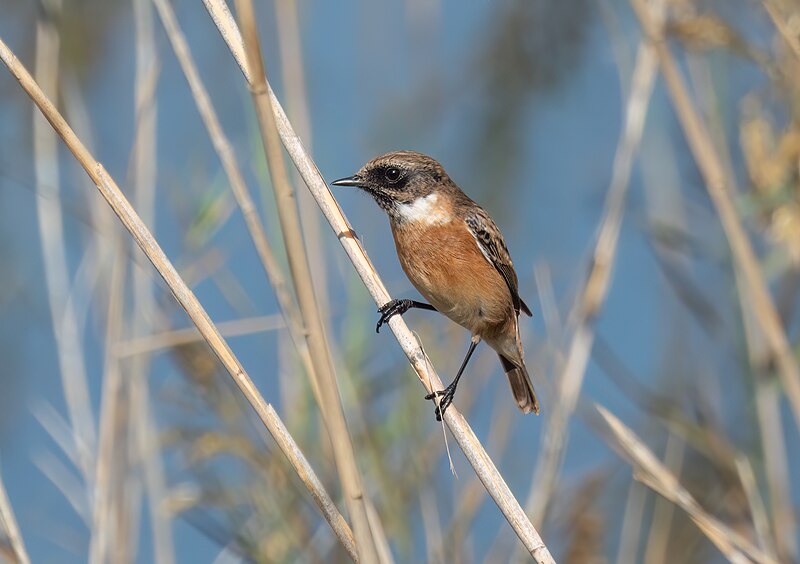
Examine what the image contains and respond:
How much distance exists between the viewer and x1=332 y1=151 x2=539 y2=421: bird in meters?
3.07

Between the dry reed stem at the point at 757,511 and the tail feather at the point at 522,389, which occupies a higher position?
the tail feather at the point at 522,389

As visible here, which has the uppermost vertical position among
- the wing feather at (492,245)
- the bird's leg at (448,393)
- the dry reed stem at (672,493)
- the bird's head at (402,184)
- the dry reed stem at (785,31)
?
the dry reed stem at (785,31)

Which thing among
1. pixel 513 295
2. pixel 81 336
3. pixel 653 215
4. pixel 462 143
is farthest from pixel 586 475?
pixel 81 336

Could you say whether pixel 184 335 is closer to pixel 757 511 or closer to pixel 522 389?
pixel 522 389

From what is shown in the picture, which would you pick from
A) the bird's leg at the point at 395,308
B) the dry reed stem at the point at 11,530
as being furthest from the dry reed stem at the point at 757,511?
the dry reed stem at the point at 11,530

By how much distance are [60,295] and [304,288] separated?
1.91 metres

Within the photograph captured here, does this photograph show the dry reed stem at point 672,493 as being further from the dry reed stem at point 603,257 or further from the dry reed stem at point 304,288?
the dry reed stem at point 304,288

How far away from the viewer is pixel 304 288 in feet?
5.34

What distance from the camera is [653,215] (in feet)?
12.6

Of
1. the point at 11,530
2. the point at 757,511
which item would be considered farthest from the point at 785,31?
the point at 11,530

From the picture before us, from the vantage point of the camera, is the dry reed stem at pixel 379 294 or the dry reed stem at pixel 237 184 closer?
the dry reed stem at pixel 379 294

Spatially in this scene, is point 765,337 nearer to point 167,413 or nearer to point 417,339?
point 417,339

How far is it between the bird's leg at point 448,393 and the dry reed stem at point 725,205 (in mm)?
843

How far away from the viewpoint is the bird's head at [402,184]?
304 centimetres
